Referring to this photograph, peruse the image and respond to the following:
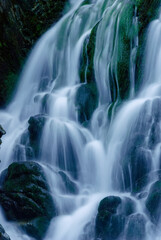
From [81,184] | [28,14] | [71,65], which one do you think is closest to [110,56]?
[71,65]

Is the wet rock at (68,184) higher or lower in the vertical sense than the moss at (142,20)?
lower

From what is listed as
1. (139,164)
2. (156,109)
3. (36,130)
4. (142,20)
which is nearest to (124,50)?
(142,20)

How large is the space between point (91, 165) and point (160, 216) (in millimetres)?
2931

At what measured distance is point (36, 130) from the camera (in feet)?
32.9

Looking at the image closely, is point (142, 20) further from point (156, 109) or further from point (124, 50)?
point (156, 109)

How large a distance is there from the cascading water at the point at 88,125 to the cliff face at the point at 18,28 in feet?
1.61

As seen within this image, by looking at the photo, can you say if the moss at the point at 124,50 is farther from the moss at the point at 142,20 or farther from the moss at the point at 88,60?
the moss at the point at 88,60

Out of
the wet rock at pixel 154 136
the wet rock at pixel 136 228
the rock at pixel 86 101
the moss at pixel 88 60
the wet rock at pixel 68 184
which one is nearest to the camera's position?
the wet rock at pixel 136 228

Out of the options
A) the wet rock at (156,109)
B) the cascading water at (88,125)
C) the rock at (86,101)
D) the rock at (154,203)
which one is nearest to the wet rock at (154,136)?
the cascading water at (88,125)

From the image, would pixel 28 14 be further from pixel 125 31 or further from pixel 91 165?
pixel 91 165

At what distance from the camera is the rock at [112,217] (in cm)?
688

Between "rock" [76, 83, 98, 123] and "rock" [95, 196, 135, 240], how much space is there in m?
4.27

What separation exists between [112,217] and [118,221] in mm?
144

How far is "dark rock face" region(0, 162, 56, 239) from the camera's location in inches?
299
